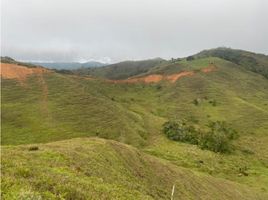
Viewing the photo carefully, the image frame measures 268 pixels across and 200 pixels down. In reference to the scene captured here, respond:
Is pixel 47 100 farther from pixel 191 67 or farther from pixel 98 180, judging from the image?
pixel 191 67

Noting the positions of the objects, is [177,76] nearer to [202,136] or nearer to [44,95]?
[202,136]

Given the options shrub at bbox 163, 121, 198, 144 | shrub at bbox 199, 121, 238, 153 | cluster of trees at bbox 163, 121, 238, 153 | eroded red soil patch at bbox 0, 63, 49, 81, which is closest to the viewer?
shrub at bbox 199, 121, 238, 153

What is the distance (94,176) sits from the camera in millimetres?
21953

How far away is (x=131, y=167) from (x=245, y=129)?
58.5 metres

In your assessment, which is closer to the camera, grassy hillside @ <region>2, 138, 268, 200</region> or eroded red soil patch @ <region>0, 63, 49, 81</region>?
grassy hillside @ <region>2, 138, 268, 200</region>

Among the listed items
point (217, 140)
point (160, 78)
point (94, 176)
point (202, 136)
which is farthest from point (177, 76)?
point (94, 176)

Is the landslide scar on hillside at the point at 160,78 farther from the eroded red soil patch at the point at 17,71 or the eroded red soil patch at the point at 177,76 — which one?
the eroded red soil patch at the point at 17,71

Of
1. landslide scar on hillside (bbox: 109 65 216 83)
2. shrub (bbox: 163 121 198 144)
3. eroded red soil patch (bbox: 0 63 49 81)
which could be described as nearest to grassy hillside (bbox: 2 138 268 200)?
shrub (bbox: 163 121 198 144)

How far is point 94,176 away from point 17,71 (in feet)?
208

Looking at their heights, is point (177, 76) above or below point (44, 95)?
below

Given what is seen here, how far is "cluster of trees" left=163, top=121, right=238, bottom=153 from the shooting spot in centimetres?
6900

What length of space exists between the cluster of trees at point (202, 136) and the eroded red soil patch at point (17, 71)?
2936 cm

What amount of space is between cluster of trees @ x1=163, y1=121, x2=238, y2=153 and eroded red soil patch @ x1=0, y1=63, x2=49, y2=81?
2936cm

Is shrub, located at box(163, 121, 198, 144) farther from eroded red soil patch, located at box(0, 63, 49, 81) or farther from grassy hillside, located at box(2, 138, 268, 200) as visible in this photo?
eroded red soil patch, located at box(0, 63, 49, 81)
